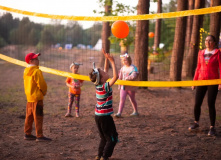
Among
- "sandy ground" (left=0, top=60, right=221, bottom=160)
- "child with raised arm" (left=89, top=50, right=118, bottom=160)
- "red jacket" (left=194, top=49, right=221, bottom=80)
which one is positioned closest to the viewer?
"child with raised arm" (left=89, top=50, right=118, bottom=160)

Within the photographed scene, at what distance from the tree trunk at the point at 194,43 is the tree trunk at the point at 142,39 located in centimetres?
245

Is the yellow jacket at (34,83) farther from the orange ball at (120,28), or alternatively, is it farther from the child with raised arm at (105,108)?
the orange ball at (120,28)

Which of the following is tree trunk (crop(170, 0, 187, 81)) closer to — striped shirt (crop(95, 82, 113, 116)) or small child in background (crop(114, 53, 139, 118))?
small child in background (crop(114, 53, 139, 118))

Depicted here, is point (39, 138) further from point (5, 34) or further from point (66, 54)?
point (66, 54)

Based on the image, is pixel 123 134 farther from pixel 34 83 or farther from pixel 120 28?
pixel 120 28

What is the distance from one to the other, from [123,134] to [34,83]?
1.89 meters

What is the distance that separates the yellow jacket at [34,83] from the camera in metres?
4.38

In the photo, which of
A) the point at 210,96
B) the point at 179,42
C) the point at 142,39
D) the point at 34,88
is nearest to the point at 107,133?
the point at 34,88

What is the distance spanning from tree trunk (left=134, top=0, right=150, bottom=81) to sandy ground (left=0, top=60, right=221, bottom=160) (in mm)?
1575

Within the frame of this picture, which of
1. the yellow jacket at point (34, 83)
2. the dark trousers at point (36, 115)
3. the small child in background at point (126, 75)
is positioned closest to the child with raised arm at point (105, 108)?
the yellow jacket at point (34, 83)

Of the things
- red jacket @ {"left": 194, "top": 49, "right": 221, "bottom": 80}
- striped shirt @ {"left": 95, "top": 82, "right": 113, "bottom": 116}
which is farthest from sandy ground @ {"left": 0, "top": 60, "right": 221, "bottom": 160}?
red jacket @ {"left": 194, "top": 49, "right": 221, "bottom": 80}

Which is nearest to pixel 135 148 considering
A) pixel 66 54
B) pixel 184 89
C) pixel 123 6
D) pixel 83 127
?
pixel 83 127

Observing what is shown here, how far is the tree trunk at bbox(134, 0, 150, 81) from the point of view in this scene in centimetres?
890

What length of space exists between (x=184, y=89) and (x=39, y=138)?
6986mm
